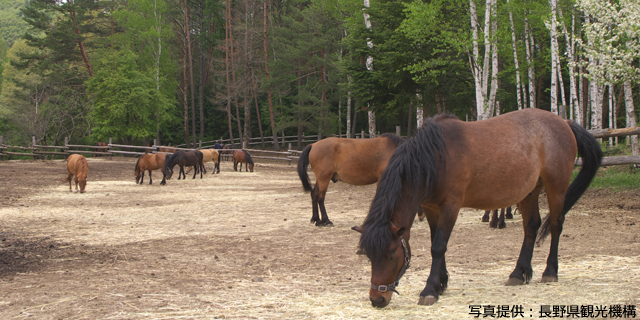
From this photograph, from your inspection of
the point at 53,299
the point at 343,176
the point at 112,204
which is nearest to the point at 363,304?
the point at 53,299

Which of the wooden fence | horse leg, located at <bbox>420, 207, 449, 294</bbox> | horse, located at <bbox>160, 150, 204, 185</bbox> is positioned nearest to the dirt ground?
horse leg, located at <bbox>420, 207, 449, 294</bbox>

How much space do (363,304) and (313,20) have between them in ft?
97.9

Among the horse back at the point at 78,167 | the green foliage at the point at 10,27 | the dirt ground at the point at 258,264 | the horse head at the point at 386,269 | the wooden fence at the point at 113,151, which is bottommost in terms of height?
the dirt ground at the point at 258,264

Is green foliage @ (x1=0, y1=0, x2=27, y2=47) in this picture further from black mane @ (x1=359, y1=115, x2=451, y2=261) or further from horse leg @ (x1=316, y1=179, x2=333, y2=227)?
black mane @ (x1=359, y1=115, x2=451, y2=261)

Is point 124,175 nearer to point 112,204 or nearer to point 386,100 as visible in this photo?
point 112,204

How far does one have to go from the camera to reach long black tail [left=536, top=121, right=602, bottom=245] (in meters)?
4.63

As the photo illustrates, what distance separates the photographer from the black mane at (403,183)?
3389 mm

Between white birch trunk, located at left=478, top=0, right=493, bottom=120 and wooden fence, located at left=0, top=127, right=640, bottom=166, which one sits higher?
white birch trunk, located at left=478, top=0, right=493, bottom=120

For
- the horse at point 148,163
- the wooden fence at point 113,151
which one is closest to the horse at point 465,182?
the wooden fence at point 113,151

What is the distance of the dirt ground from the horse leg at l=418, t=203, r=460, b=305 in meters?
0.12

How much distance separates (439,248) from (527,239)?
119 cm

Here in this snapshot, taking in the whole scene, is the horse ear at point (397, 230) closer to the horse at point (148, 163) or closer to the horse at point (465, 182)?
the horse at point (465, 182)

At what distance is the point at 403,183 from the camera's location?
3.64 metres

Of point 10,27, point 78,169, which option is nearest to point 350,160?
point 78,169
